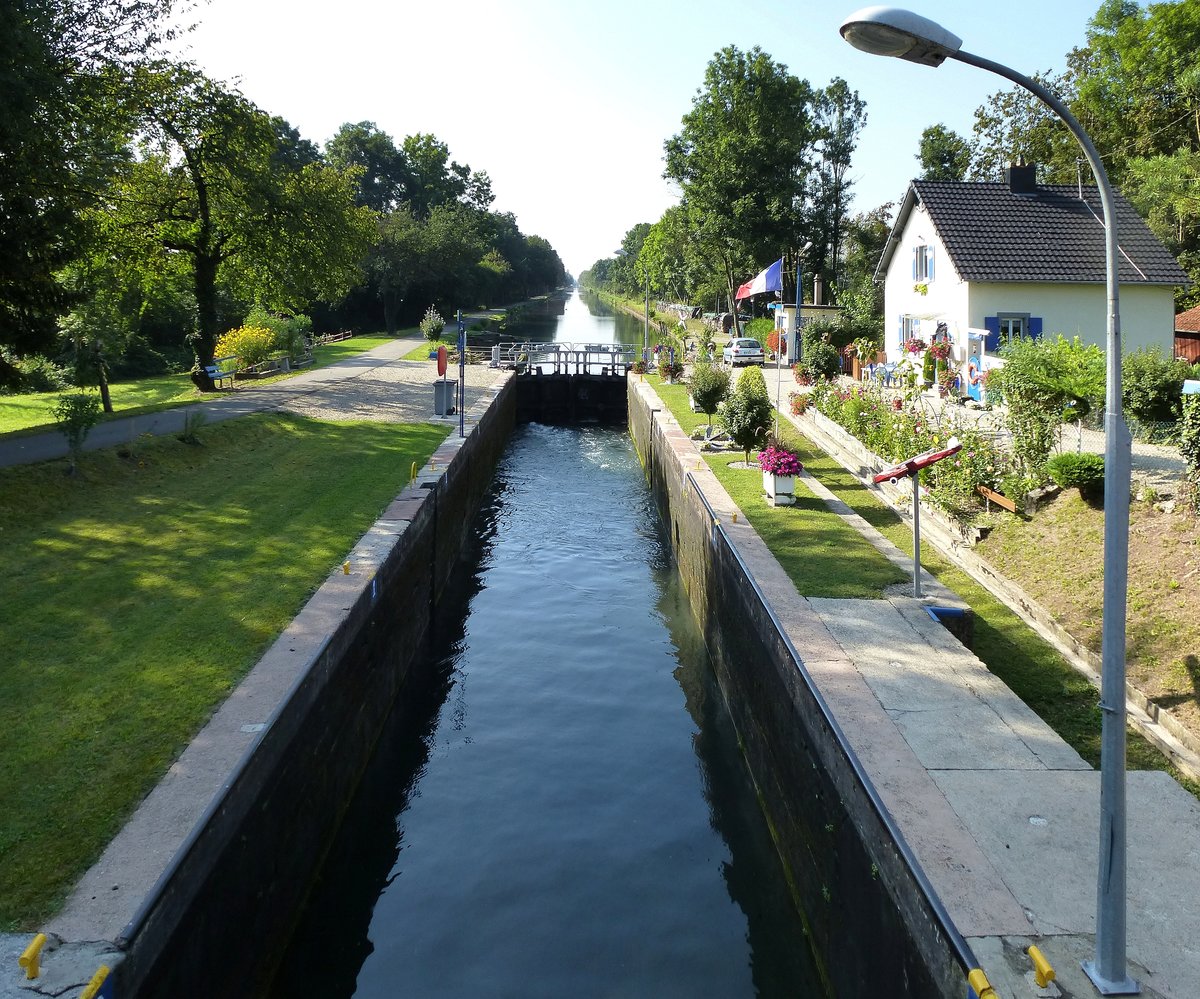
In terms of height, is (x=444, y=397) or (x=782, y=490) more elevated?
(x=444, y=397)

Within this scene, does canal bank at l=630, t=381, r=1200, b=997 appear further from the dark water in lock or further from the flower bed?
the flower bed

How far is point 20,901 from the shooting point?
520 centimetres

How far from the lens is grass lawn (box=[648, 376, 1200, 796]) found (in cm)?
778

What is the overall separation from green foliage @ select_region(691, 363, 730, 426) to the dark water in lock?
9.41 meters

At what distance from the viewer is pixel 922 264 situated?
28234 mm

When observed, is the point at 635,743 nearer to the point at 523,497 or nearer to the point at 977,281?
the point at 523,497

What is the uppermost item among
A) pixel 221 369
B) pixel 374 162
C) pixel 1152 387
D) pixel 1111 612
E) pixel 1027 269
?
pixel 374 162

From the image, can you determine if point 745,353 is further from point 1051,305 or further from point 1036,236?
point 1051,305

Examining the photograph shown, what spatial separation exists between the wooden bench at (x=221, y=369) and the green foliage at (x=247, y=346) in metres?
0.39

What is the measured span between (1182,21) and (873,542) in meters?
44.1

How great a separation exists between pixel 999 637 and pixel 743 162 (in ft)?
138

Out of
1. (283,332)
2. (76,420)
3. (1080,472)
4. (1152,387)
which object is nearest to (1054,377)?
(1152,387)

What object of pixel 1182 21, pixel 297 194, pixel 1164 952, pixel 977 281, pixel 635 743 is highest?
pixel 1182 21

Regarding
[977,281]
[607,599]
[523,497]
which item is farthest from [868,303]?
[607,599]
